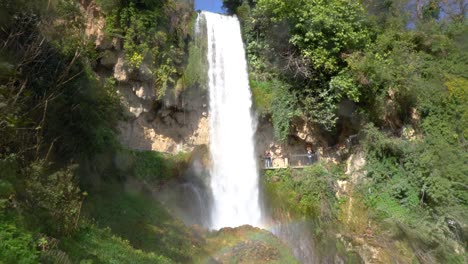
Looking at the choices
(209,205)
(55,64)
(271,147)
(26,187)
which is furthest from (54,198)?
(271,147)

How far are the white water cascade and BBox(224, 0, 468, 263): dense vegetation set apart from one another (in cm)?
84

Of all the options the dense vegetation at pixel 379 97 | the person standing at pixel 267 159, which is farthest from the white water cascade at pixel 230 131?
the dense vegetation at pixel 379 97

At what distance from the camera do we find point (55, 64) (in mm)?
10203

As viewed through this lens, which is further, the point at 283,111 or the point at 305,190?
the point at 283,111

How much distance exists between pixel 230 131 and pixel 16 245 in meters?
13.6

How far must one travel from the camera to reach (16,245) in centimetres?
522

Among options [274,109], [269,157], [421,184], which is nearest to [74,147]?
[269,157]

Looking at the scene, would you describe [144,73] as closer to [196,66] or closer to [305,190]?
[196,66]

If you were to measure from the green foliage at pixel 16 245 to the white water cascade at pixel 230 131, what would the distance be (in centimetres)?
1040

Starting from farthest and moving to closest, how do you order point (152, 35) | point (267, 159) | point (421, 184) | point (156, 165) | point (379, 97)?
point (379, 97), point (267, 159), point (421, 184), point (152, 35), point (156, 165)

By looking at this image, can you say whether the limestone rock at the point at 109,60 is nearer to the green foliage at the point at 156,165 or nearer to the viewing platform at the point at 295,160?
the green foliage at the point at 156,165

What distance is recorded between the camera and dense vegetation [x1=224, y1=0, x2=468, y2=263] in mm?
16828

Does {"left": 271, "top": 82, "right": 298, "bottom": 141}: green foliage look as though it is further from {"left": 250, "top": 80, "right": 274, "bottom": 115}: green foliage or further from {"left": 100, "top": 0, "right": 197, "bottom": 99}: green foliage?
{"left": 100, "top": 0, "right": 197, "bottom": 99}: green foliage

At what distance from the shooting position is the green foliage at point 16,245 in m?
5.00
